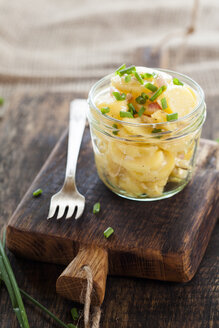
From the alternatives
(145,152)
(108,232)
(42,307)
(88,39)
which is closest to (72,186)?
(108,232)

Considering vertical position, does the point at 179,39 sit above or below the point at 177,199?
below

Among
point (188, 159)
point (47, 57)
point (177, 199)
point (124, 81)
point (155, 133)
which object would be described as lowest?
point (47, 57)

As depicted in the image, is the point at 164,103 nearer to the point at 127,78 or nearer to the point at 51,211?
the point at 127,78

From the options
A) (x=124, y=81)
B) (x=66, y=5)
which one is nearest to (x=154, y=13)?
(x=66, y=5)

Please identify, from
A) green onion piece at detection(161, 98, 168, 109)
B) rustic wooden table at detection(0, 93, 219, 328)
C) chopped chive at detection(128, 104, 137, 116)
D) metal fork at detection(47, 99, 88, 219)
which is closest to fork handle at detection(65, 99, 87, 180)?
metal fork at detection(47, 99, 88, 219)

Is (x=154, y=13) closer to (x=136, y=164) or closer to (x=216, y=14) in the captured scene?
(x=216, y=14)

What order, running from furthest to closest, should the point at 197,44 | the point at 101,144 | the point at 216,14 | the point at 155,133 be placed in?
the point at 216,14 → the point at 197,44 → the point at 101,144 → the point at 155,133

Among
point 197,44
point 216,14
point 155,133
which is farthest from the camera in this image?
point 216,14

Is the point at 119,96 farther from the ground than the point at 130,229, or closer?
farther from the ground
